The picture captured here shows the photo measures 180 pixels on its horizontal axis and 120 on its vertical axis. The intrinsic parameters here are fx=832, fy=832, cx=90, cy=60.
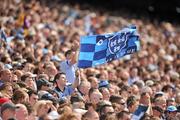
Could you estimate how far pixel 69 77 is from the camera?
15.2 metres

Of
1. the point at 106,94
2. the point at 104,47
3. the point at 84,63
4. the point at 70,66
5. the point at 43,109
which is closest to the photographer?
the point at 43,109

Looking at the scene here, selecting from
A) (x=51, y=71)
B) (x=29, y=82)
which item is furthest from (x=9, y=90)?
(x=51, y=71)

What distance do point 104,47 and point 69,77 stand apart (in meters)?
0.91

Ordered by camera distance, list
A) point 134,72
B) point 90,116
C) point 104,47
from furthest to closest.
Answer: point 134,72 → point 104,47 → point 90,116

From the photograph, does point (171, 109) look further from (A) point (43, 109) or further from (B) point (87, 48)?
(A) point (43, 109)

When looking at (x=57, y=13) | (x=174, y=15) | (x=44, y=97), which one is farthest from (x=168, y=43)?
(x=44, y=97)

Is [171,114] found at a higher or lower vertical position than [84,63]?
lower

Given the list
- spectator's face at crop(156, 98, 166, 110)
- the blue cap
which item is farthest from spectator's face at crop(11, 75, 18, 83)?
the blue cap

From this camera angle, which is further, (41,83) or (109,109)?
(41,83)

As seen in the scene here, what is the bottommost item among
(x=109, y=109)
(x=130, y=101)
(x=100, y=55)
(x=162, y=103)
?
(x=162, y=103)

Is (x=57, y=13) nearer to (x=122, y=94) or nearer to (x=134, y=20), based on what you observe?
(x=134, y=20)

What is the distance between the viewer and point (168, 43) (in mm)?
28891

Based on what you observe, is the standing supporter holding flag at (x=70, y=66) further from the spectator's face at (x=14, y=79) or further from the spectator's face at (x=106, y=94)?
the spectator's face at (x=14, y=79)

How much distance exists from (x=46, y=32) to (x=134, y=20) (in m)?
10.4
